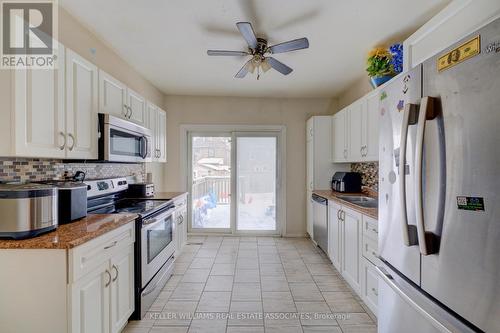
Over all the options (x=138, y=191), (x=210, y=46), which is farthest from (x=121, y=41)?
(x=138, y=191)

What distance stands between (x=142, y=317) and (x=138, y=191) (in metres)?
1.42

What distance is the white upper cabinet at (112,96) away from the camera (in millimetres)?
2117

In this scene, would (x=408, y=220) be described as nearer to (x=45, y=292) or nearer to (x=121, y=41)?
(x=45, y=292)

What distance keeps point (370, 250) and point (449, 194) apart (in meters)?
1.29

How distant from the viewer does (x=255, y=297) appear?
2.48 m

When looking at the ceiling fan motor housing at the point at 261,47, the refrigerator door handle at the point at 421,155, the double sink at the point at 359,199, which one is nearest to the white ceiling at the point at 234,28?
the ceiling fan motor housing at the point at 261,47

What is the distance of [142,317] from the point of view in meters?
2.12

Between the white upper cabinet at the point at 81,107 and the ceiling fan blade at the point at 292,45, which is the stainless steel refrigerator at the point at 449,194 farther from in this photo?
the white upper cabinet at the point at 81,107

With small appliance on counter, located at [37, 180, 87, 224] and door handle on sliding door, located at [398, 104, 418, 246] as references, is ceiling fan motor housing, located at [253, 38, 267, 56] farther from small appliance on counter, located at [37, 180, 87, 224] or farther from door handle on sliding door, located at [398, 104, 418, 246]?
small appliance on counter, located at [37, 180, 87, 224]

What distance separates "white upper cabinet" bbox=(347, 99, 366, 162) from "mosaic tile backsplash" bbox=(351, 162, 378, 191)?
0.33 metres

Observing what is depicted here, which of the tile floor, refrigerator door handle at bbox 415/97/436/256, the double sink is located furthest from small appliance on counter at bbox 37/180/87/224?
the double sink

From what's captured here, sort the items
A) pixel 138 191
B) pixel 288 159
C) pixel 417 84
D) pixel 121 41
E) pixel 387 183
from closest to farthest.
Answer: pixel 417 84, pixel 387 183, pixel 121 41, pixel 138 191, pixel 288 159

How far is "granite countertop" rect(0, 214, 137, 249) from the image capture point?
126 cm

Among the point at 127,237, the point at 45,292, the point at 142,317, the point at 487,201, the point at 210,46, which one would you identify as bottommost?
the point at 142,317
